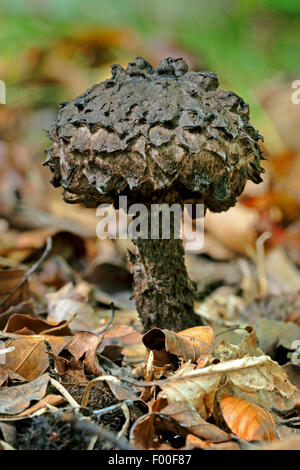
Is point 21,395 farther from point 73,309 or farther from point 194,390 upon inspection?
point 73,309

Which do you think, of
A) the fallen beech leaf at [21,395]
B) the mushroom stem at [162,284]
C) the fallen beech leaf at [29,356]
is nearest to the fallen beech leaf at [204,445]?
the fallen beech leaf at [21,395]

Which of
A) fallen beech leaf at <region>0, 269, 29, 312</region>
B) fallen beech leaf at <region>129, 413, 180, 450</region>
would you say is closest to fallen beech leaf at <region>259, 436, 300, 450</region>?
fallen beech leaf at <region>129, 413, 180, 450</region>

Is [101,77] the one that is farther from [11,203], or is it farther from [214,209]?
[214,209]

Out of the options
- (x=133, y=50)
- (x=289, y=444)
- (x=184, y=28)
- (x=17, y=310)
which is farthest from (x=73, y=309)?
(x=184, y=28)

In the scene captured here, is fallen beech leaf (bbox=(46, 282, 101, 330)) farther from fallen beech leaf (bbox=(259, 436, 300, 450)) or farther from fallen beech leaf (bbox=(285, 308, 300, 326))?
fallen beech leaf (bbox=(259, 436, 300, 450))

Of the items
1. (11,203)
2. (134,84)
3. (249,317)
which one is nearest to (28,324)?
(134,84)
